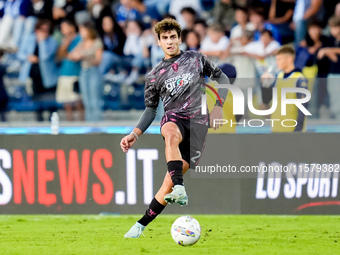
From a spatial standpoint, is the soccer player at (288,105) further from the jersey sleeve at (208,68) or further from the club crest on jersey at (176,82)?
the club crest on jersey at (176,82)

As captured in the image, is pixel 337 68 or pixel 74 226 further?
pixel 337 68

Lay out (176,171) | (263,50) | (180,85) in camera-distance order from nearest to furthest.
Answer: (176,171) < (180,85) < (263,50)

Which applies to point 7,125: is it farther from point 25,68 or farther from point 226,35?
point 226,35

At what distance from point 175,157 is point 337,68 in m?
→ 4.96

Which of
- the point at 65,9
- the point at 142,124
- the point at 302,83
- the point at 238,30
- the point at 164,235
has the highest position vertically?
the point at 65,9

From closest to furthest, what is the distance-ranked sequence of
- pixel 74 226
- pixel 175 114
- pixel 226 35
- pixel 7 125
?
pixel 175 114
pixel 74 226
pixel 7 125
pixel 226 35

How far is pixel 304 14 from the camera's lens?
10438 millimetres

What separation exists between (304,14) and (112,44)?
3.34 meters

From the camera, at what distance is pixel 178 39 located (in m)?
5.87

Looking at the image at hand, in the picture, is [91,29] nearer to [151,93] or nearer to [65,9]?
[65,9]

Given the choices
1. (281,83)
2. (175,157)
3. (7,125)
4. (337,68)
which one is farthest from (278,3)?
(175,157)

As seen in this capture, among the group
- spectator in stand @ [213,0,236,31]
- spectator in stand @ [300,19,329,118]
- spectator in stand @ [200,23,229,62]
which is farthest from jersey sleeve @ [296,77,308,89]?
spectator in stand @ [213,0,236,31]

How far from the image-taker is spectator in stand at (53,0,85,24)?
37.3 ft

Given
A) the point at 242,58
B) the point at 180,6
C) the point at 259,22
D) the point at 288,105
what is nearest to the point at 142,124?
the point at 288,105
